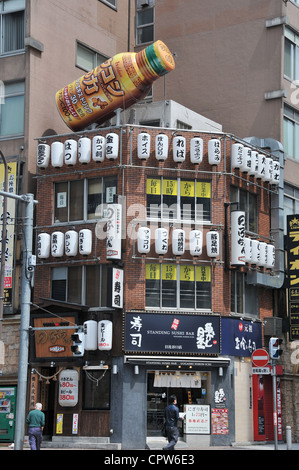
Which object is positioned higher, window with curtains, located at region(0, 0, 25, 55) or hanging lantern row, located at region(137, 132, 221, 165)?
window with curtains, located at region(0, 0, 25, 55)

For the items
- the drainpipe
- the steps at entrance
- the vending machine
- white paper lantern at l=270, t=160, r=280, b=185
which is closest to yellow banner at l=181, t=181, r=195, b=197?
the drainpipe

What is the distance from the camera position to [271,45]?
4138 cm

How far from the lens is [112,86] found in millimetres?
36219

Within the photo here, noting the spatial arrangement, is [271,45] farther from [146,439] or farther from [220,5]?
[146,439]

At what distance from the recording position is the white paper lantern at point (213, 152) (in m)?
35.8

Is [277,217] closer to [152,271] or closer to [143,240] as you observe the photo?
[152,271]

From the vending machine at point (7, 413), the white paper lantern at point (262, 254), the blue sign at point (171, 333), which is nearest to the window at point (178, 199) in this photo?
the white paper lantern at point (262, 254)

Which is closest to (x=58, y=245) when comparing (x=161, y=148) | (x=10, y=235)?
(x=10, y=235)

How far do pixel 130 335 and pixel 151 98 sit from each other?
16240 millimetres

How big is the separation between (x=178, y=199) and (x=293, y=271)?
23.1 feet

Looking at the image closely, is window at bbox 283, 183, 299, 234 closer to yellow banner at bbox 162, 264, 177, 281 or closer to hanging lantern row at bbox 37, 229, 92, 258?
yellow banner at bbox 162, 264, 177, 281

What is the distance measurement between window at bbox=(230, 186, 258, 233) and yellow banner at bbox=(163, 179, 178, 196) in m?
3.02

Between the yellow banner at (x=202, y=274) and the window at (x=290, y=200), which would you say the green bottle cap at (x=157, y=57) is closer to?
the yellow banner at (x=202, y=274)

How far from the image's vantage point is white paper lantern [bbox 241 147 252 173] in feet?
121
